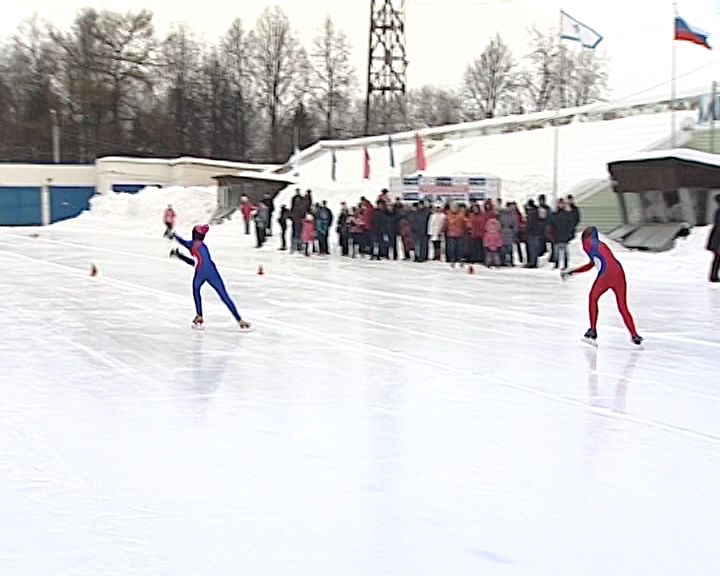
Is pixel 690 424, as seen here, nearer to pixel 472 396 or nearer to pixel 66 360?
pixel 472 396

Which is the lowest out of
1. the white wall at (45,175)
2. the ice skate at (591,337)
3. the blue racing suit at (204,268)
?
the ice skate at (591,337)

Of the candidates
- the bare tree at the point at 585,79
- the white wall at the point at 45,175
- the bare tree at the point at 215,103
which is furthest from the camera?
the bare tree at the point at 215,103

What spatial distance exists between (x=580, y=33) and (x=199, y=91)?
44.0m

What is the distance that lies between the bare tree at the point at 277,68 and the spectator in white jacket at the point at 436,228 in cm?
4519

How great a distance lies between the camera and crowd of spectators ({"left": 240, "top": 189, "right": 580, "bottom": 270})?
20734mm

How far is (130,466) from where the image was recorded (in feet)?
18.1

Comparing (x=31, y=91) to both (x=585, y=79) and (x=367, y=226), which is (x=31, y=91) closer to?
(x=585, y=79)

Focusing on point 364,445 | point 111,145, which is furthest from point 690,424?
point 111,145

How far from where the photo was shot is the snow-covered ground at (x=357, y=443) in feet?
13.9

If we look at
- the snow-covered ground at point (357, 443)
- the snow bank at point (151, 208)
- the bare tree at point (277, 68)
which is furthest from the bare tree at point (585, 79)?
the snow-covered ground at point (357, 443)

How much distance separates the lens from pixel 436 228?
2300 cm

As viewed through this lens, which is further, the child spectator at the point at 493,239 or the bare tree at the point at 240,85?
the bare tree at the point at 240,85

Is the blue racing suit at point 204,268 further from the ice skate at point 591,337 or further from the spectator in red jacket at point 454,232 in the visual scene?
the spectator in red jacket at point 454,232

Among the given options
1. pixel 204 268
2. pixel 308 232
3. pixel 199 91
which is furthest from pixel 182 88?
pixel 204 268
